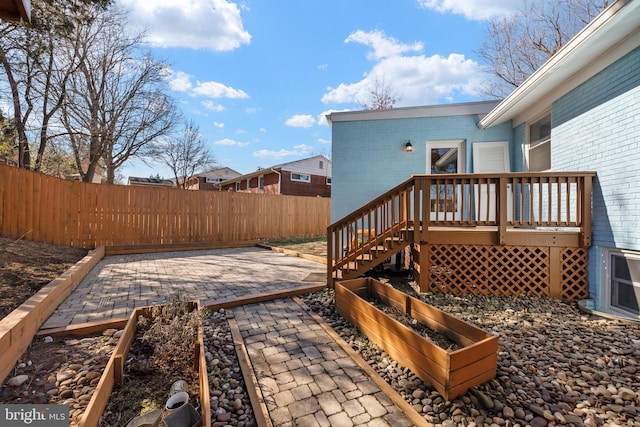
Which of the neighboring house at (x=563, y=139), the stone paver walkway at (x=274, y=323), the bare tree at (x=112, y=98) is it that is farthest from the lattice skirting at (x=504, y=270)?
the bare tree at (x=112, y=98)

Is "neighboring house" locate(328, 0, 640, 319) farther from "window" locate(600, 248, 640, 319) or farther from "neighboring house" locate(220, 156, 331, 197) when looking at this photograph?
"neighboring house" locate(220, 156, 331, 197)

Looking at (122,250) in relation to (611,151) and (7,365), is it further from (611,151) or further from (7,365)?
(611,151)

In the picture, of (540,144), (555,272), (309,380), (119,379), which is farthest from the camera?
(540,144)

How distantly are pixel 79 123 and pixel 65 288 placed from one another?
471 inches

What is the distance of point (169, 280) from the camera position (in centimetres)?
517

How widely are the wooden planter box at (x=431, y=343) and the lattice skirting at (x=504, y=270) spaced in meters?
1.36

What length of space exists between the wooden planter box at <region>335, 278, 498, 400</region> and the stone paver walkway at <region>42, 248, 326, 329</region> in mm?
1875

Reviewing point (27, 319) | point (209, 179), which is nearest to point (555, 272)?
point (27, 319)

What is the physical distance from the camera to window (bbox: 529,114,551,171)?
5430mm

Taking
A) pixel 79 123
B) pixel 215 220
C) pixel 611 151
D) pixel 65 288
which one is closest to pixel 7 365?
pixel 65 288

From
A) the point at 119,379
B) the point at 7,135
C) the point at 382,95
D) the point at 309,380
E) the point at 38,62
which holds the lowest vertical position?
the point at 309,380

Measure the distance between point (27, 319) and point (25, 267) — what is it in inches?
98.3

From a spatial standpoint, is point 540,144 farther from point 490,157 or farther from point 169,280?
point 169,280

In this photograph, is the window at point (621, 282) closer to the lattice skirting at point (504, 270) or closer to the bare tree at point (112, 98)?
the lattice skirting at point (504, 270)
